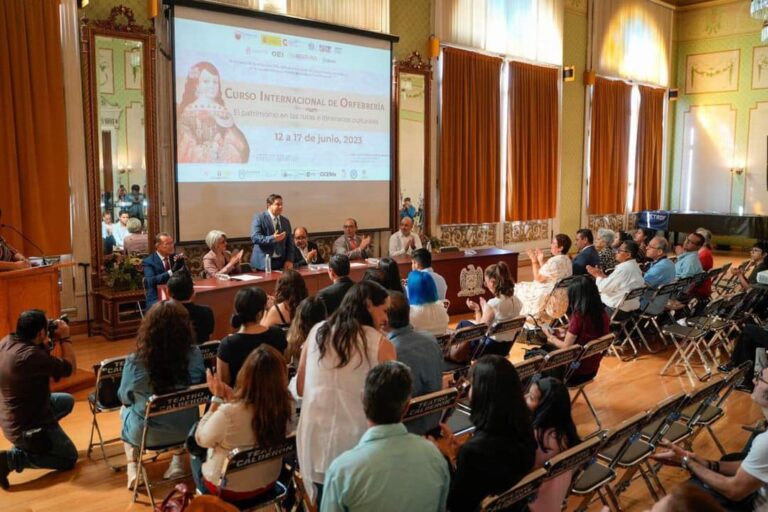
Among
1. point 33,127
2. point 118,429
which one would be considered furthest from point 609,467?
point 33,127

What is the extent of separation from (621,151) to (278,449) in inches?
543

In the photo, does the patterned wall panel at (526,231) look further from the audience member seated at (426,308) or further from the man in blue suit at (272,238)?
the audience member seated at (426,308)

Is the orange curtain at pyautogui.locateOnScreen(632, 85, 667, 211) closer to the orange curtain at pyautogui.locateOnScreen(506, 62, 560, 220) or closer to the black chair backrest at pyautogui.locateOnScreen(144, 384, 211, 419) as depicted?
the orange curtain at pyautogui.locateOnScreen(506, 62, 560, 220)

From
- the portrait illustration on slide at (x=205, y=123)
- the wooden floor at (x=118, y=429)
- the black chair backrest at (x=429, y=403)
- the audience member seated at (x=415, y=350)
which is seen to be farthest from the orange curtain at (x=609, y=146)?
the black chair backrest at (x=429, y=403)

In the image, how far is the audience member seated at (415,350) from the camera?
3.22m

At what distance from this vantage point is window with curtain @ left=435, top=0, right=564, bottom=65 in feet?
35.1

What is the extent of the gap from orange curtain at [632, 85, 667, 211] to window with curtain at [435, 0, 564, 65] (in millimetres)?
3661

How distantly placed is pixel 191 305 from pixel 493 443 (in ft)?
7.90

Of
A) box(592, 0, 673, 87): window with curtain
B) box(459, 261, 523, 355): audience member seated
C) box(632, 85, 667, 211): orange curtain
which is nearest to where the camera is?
box(459, 261, 523, 355): audience member seated

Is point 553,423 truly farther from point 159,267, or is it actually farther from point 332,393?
point 159,267

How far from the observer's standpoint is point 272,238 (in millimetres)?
7086

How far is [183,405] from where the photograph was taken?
3.24 meters

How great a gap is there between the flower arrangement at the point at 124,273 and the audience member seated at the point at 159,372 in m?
3.78

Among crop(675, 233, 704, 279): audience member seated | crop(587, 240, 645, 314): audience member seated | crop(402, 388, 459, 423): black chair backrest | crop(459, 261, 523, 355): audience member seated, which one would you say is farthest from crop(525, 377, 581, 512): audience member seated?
crop(675, 233, 704, 279): audience member seated
